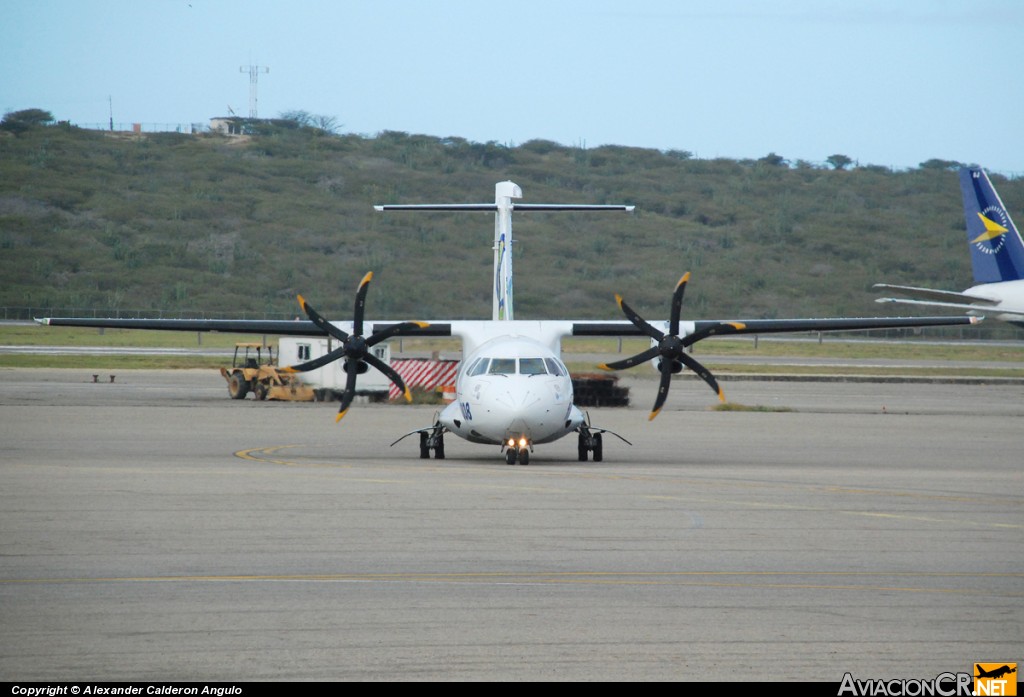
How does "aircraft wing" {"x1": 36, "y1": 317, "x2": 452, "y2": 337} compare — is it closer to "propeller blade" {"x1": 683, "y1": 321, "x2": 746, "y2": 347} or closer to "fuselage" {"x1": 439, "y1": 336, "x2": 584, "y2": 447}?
"fuselage" {"x1": 439, "y1": 336, "x2": 584, "y2": 447}

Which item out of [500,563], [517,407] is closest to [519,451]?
[517,407]

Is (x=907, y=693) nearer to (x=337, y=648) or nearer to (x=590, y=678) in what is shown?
Answer: (x=590, y=678)

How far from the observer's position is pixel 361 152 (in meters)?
154

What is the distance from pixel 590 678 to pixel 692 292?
105 metres

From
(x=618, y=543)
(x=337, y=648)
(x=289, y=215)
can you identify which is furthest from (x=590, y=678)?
(x=289, y=215)

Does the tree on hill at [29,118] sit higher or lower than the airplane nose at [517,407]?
higher

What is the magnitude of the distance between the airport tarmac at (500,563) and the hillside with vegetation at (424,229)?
229ft

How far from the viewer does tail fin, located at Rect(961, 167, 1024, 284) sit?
4481 cm

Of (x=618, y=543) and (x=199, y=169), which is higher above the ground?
(x=199, y=169)

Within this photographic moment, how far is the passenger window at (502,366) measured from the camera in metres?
22.4

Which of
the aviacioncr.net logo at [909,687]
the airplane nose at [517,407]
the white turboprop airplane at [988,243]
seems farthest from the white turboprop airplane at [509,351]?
the white turboprop airplane at [988,243]

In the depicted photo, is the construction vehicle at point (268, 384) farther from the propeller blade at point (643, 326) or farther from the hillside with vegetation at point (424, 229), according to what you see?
the hillside with vegetation at point (424, 229)

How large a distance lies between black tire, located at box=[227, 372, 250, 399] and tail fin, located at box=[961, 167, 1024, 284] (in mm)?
24762

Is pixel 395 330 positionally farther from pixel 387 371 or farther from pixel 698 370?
pixel 698 370
